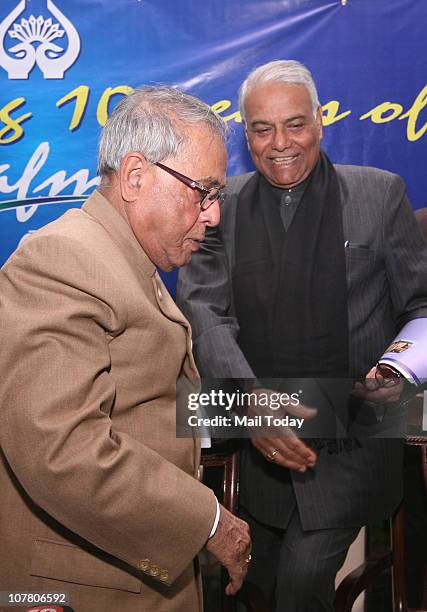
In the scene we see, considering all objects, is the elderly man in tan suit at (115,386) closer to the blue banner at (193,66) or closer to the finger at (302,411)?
the finger at (302,411)

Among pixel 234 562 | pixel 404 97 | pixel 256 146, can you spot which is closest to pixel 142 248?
pixel 234 562

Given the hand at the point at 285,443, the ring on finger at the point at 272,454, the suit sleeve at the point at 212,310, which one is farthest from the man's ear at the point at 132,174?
the ring on finger at the point at 272,454

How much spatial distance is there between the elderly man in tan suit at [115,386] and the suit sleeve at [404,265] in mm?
918

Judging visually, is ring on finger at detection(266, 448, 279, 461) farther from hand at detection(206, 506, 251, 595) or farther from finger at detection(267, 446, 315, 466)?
hand at detection(206, 506, 251, 595)

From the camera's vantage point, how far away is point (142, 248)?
135cm

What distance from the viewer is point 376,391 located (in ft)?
7.22

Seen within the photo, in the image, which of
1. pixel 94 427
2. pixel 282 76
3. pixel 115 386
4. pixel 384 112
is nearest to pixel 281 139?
pixel 282 76

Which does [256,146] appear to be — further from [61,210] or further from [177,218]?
[177,218]

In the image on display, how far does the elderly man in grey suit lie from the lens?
2.15 metres

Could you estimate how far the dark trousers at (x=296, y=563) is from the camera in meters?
2.10

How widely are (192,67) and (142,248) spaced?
3.76ft

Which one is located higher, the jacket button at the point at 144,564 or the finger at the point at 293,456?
the jacket button at the point at 144,564

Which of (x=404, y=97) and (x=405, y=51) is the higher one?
(x=405, y=51)

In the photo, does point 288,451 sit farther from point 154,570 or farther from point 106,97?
point 106,97
